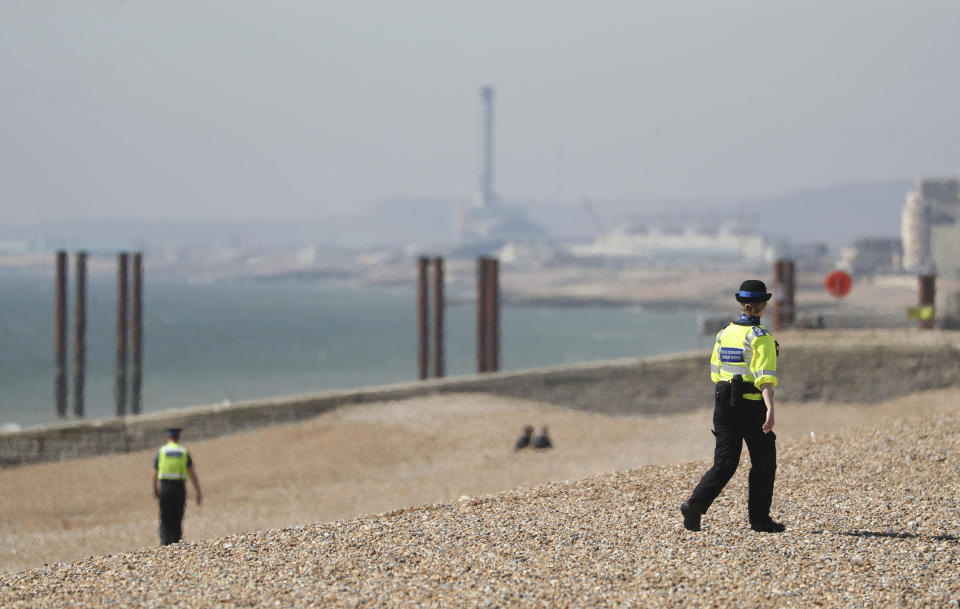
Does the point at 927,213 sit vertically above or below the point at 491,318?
above

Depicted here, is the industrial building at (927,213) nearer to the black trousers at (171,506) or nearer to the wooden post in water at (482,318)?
the wooden post in water at (482,318)

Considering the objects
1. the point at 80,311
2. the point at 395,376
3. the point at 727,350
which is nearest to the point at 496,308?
the point at 80,311

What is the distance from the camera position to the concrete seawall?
19.6 metres

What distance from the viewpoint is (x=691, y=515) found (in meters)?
7.46

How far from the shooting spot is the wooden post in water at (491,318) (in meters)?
28.9

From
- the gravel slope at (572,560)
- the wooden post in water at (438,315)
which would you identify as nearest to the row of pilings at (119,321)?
the wooden post in water at (438,315)

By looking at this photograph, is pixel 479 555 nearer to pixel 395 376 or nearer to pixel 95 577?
pixel 95 577

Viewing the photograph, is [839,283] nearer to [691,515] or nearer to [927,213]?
[691,515]

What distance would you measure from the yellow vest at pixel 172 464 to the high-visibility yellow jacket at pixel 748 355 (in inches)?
214

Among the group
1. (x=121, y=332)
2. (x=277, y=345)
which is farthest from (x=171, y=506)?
(x=277, y=345)

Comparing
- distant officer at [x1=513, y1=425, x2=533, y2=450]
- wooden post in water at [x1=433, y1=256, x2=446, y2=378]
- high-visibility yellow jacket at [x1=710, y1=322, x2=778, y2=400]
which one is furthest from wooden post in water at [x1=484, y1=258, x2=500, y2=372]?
high-visibility yellow jacket at [x1=710, y1=322, x2=778, y2=400]

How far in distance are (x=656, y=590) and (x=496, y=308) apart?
74.8 feet

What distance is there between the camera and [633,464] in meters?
16.0

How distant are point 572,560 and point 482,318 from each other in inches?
871
